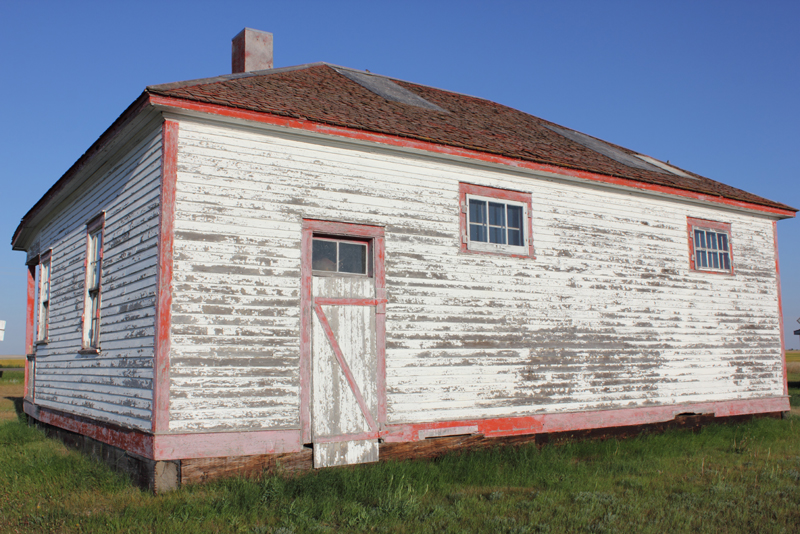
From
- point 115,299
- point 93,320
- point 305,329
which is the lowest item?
point 305,329

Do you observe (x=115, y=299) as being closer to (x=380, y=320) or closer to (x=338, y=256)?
(x=338, y=256)

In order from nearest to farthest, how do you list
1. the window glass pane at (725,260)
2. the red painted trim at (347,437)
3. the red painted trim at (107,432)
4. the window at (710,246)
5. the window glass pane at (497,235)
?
1. the red painted trim at (107,432)
2. the red painted trim at (347,437)
3. the window glass pane at (497,235)
4. the window at (710,246)
5. the window glass pane at (725,260)

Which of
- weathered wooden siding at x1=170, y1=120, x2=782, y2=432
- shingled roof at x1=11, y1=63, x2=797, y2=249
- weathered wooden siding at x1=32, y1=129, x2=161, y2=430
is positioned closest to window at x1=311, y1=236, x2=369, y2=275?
weathered wooden siding at x1=170, y1=120, x2=782, y2=432

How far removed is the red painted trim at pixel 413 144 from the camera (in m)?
7.42

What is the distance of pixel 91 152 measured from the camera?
926cm

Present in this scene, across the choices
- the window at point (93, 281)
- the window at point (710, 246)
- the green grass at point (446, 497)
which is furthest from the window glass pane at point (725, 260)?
the window at point (93, 281)

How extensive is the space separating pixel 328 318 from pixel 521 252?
3.41 m

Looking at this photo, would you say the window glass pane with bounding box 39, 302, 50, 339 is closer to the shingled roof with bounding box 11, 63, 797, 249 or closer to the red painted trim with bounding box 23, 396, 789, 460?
the red painted trim with bounding box 23, 396, 789, 460

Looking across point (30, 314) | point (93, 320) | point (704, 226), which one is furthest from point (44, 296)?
point (704, 226)

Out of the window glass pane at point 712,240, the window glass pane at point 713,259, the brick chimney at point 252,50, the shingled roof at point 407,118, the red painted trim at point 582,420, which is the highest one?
the brick chimney at point 252,50

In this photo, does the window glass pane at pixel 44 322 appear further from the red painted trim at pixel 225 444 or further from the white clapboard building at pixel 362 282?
the red painted trim at pixel 225 444

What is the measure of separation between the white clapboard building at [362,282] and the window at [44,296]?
7 centimetres

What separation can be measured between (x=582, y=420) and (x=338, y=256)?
15.6 feet

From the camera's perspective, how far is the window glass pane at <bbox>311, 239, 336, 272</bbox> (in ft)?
26.8
